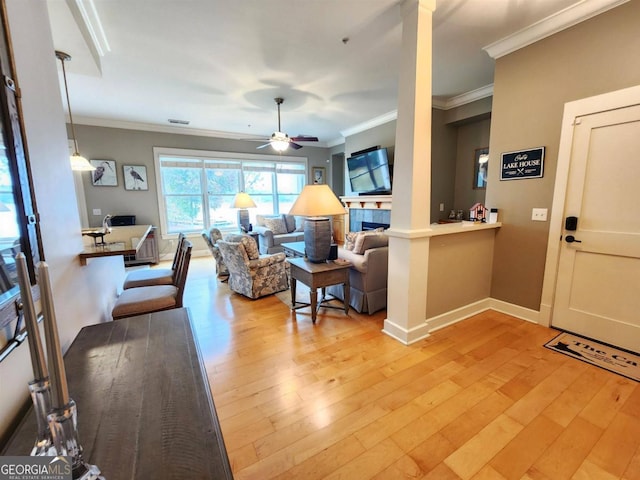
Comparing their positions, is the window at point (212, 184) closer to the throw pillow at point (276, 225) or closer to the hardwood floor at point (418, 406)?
the throw pillow at point (276, 225)

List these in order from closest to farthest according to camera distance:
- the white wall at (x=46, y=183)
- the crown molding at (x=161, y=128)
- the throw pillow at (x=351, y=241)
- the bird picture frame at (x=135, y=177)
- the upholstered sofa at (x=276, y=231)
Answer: the white wall at (x=46, y=183), the throw pillow at (x=351, y=241), the crown molding at (x=161, y=128), the bird picture frame at (x=135, y=177), the upholstered sofa at (x=276, y=231)

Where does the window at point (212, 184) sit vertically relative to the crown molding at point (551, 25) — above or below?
below

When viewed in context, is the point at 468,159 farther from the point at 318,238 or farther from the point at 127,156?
the point at 127,156

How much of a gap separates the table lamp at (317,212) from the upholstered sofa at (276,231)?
293 centimetres

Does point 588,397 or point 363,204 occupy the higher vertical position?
point 363,204

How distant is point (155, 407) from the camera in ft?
2.77

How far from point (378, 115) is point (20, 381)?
18.2 ft

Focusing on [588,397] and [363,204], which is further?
[363,204]

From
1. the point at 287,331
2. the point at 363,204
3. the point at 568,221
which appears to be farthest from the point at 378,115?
the point at 287,331

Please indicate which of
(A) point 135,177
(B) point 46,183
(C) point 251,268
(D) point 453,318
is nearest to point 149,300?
(B) point 46,183

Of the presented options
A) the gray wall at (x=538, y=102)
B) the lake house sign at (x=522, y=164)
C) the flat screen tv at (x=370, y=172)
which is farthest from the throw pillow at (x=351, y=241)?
the flat screen tv at (x=370, y=172)

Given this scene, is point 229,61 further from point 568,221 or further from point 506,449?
point 506,449

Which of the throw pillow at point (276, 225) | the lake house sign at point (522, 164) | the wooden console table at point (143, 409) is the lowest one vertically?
the wooden console table at point (143, 409)

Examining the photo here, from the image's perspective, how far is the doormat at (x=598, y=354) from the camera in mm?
2064
